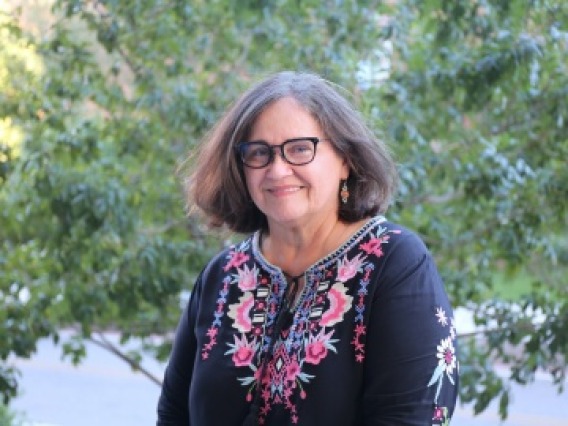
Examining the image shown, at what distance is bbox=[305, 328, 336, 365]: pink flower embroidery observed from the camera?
2.12 m

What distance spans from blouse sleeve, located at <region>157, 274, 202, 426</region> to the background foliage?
182 centimetres

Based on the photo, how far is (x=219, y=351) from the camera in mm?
2324

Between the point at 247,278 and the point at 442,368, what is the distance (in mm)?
551

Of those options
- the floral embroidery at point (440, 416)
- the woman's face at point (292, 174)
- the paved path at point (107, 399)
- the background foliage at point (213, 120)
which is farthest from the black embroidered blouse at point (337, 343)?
the paved path at point (107, 399)

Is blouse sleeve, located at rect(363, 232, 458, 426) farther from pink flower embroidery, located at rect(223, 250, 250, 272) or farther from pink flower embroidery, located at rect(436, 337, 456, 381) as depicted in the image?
pink flower embroidery, located at rect(223, 250, 250, 272)

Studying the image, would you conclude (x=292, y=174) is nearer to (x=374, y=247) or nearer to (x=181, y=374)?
(x=374, y=247)

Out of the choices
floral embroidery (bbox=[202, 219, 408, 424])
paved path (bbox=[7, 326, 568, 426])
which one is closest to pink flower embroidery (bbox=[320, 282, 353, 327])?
floral embroidery (bbox=[202, 219, 408, 424])

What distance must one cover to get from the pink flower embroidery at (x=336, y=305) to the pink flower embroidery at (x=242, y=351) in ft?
0.62

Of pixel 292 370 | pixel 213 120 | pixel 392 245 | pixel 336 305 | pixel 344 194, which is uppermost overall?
pixel 213 120

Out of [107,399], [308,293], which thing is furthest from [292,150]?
[107,399]

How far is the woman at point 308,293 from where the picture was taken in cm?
207

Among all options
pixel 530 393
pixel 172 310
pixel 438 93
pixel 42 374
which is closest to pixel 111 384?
pixel 42 374

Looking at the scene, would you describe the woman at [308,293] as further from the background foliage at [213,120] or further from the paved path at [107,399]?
the paved path at [107,399]

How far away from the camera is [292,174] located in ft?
7.30
